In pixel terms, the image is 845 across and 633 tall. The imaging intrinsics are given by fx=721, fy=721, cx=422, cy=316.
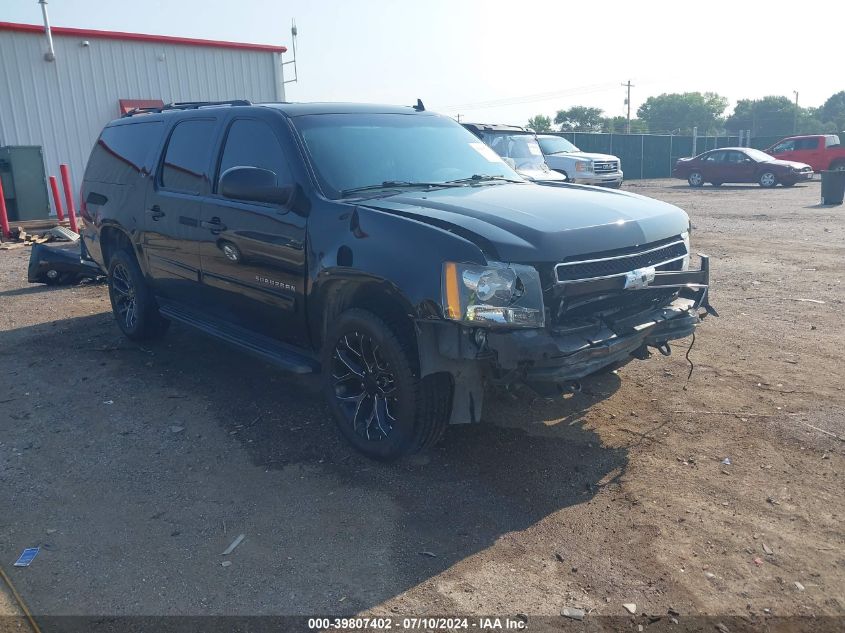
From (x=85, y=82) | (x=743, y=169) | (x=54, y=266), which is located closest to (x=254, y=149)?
(x=54, y=266)

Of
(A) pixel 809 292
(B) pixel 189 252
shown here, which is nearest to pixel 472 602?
(B) pixel 189 252

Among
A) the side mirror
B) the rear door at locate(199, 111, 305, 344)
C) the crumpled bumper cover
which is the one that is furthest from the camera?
the rear door at locate(199, 111, 305, 344)

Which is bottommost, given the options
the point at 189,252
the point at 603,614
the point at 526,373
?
Result: the point at 603,614

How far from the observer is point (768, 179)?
25797mm

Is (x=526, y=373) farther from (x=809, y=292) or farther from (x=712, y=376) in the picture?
(x=809, y=292)

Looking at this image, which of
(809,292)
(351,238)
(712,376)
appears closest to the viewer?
(351,238)

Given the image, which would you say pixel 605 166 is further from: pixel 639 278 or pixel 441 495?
pixel 441 495

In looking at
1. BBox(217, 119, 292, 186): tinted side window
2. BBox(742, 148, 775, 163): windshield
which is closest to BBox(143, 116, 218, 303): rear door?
BBox(217, 119, 292, 186): tinted side window

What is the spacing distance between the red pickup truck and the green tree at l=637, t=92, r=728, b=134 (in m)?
67.7

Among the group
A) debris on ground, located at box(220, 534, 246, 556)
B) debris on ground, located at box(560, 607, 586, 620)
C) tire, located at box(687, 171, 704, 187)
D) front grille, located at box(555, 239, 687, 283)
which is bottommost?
debris on ground, located at box(560, 607, 586, 620)

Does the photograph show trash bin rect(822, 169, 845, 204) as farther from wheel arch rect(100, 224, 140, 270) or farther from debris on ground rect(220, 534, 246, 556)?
debris on ground rect(220, 534, 246, 556)

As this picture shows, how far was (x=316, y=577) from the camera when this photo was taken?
318 centimetres

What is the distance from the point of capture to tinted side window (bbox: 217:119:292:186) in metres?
4.69

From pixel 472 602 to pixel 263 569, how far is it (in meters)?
0.96
